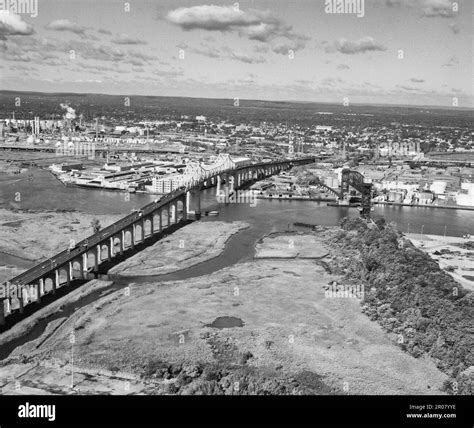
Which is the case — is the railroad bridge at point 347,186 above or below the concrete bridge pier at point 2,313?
above

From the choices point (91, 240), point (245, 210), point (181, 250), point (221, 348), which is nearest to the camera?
point (221, 348)

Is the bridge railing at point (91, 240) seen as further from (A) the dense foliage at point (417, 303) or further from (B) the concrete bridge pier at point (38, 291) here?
(A) the dense foliage at point (417, 303)

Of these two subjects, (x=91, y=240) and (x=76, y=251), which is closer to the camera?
(x=76, y=251)

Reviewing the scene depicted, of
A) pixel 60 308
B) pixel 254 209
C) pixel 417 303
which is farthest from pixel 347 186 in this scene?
pixel 60 308

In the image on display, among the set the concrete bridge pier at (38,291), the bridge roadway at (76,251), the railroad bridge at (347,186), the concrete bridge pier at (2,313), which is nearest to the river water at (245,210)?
Result: the railroad bridge at (347,186)

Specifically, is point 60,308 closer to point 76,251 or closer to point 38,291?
point 38,291

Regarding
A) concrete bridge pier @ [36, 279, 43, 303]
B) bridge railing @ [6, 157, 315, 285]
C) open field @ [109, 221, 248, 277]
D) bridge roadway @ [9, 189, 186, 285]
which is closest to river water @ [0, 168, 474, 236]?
open field @ [109, 221, 248, 277]

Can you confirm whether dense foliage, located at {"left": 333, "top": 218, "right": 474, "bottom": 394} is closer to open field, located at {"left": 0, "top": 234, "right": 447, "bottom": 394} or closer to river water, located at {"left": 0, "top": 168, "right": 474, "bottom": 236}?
open field, located at {"left": 0, "top": 234, "right": 447, "bottom": 394}

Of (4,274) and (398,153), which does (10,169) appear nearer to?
(4,274)
